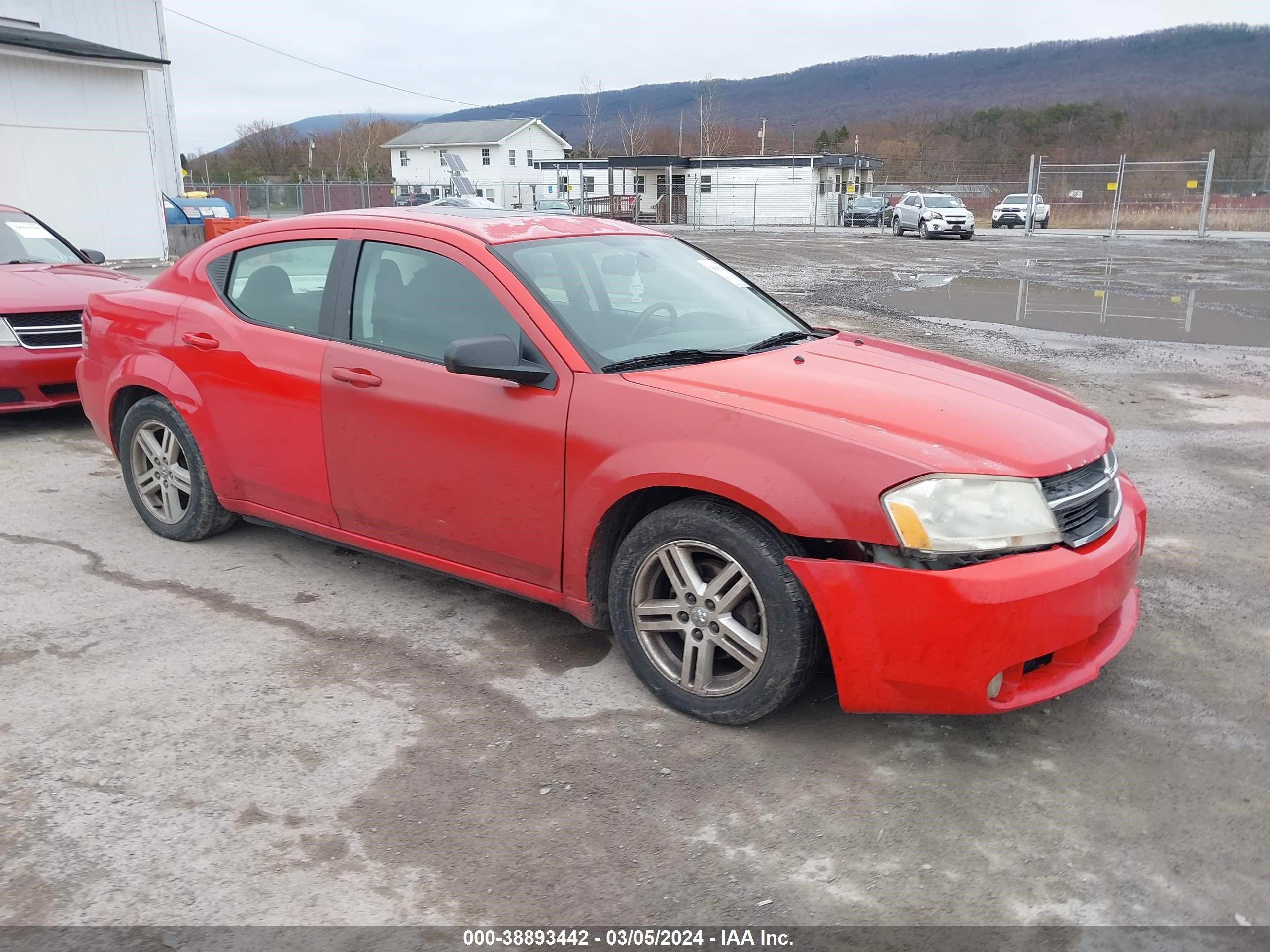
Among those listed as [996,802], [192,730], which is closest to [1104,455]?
[996,802]

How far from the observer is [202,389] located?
4582 millimetres

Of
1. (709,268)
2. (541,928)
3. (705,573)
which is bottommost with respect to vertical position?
(541,928)

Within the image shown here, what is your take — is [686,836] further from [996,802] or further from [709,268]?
[709,268]

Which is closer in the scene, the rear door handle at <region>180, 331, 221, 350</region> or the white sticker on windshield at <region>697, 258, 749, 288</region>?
the rear door handle at <region>180, 331, 221, 350</region>

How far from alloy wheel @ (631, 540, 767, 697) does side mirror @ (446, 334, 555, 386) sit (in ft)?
2.50

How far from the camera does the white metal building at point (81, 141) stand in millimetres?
17859

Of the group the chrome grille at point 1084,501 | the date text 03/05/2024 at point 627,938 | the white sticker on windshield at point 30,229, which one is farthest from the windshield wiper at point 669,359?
the white sticker on windshield at point 30,229

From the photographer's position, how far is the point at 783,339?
416 cm

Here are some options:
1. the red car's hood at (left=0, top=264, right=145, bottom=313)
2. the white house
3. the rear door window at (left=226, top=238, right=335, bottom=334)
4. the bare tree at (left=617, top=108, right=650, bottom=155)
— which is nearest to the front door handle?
the rear door window at (left=226, top=238, right=335, bottom=334)

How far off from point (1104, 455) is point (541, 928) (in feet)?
7.82

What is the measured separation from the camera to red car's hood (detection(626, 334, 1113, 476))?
3.03 metres

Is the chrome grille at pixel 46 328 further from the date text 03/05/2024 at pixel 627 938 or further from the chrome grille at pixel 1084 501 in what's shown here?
the chrome grille at pixel 1084 501

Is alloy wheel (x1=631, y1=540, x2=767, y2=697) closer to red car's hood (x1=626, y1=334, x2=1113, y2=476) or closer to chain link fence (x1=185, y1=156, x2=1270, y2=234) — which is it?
red car's hood (x1=626, y1=334, x2=1113, y2=476)

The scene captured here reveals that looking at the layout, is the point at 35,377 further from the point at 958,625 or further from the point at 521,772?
the point at 958,625
